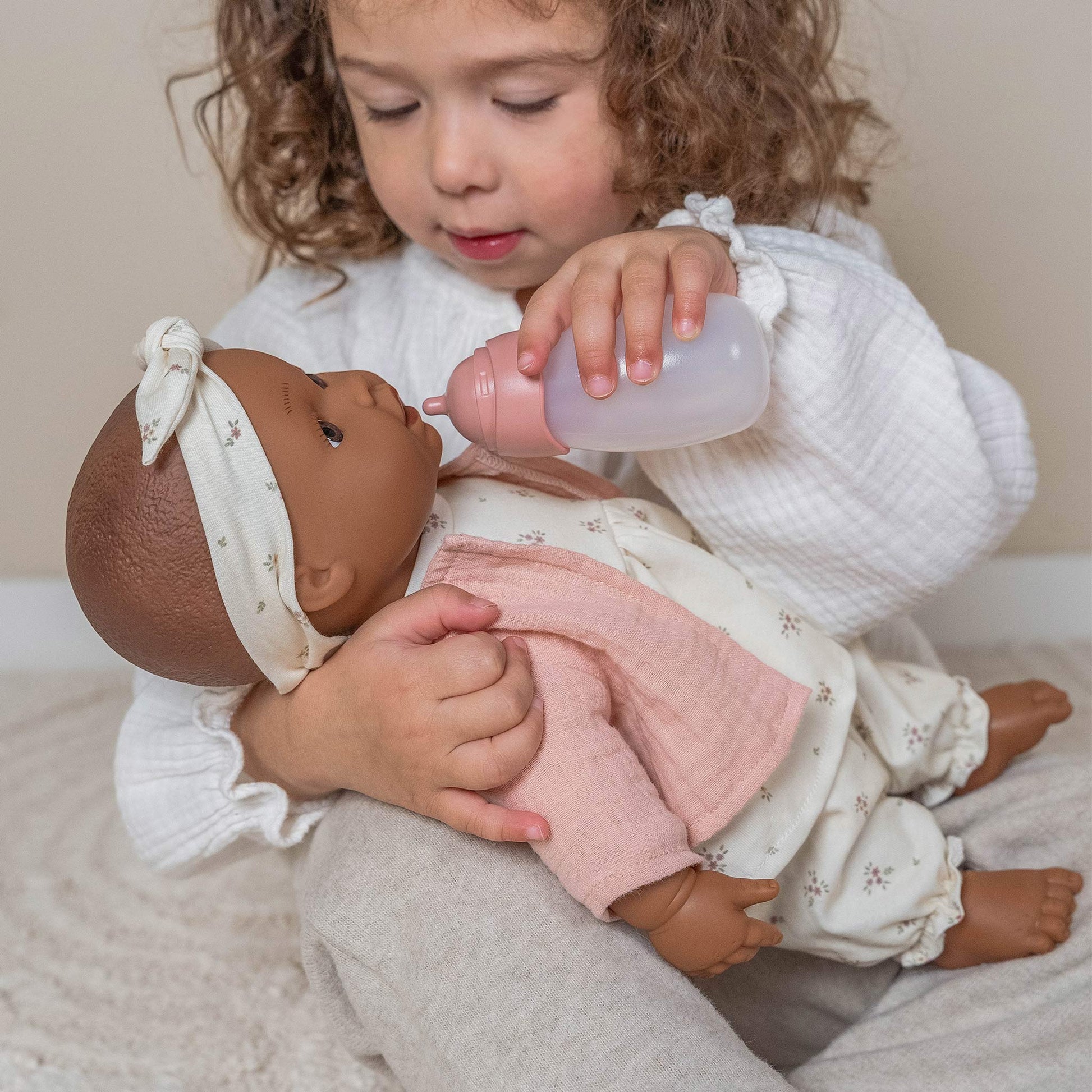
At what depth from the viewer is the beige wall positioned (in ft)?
4.43

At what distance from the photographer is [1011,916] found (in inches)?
38.1

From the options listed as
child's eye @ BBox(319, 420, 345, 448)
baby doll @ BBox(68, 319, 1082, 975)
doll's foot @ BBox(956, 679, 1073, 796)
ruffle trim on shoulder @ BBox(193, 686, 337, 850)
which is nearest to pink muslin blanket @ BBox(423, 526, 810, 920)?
baby doll @ BBox(68, 319, 1082, 975)

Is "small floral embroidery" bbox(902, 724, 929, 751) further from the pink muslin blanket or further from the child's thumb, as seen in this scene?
the child's thumb

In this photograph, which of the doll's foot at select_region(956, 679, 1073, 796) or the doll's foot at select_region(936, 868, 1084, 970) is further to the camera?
the doll's foot at select_region(956, 679, 1073, 796)

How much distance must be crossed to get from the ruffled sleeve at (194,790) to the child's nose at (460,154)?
0.44 m

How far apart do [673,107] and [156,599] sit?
574 millimetres

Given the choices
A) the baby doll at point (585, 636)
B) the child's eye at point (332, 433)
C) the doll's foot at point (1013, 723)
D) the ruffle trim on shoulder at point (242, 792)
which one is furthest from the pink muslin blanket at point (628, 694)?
the doll's foot at point (1013, 723)

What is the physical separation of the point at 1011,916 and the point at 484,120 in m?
0.76

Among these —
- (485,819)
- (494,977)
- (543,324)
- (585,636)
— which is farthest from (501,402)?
(494,977)

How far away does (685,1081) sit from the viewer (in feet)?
2.49

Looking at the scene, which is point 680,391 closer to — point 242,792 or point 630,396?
point 630,396

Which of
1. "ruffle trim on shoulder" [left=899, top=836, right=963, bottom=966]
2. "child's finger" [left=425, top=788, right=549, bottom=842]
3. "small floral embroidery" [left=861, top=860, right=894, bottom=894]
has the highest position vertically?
"child's finger" [left=425, top=788, right=549, bottom=842]

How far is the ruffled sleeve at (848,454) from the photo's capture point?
0.88 m

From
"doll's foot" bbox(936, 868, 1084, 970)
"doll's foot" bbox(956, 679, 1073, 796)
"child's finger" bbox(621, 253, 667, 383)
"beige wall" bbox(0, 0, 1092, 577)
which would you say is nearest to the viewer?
"child's finger" bbox(621, 253, 667, 383)
